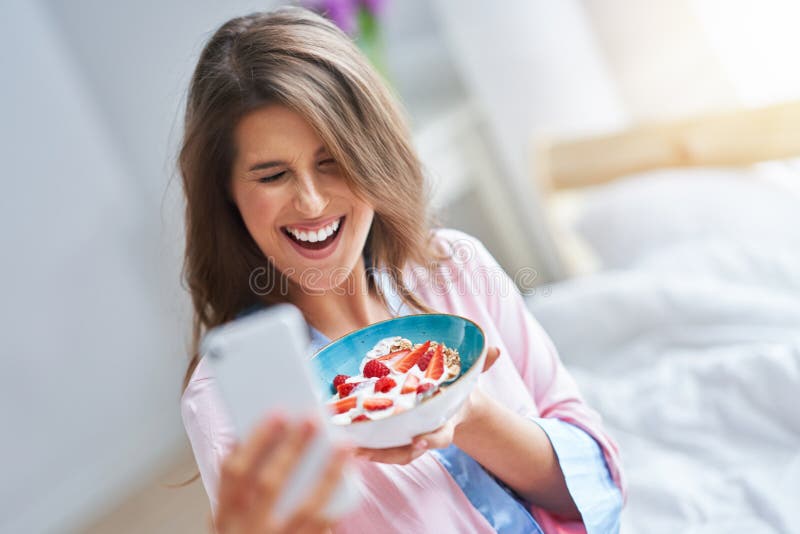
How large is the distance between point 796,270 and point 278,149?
106 centimetres

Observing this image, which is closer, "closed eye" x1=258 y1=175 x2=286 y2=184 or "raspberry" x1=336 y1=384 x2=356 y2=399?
"raspberry" x1=336 y1=384 x2=356 y2=399

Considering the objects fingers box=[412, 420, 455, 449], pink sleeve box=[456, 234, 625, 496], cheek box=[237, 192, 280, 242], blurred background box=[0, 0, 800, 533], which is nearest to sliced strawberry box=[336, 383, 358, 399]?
fingers box=[412, 420, 455, 449]

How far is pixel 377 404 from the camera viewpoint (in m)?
0.70

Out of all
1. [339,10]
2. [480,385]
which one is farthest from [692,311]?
[339,10]

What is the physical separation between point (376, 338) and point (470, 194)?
1.85m

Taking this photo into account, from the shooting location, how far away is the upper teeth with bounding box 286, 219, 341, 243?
34.5 inches

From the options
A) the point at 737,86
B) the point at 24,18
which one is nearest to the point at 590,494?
the point at 737,86

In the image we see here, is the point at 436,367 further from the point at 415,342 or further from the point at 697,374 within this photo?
the point at 697,374

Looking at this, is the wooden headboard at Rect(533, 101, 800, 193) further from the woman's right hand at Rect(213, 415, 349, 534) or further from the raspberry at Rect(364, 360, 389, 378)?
the woman's right hand at Rect(213, 415, 349, 534)

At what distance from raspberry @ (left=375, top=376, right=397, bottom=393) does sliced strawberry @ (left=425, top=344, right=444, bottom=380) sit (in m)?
0.04

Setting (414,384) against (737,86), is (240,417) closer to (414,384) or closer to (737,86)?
(414,384)

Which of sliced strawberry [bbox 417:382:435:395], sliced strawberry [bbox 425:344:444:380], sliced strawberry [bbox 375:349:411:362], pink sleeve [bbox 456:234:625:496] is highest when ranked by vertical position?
sliced strawberry [bbox 375:349:411:362]

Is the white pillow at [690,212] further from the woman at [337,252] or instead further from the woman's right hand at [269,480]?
the woman's right hand at [269,480]

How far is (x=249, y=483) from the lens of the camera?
0.56 meters
